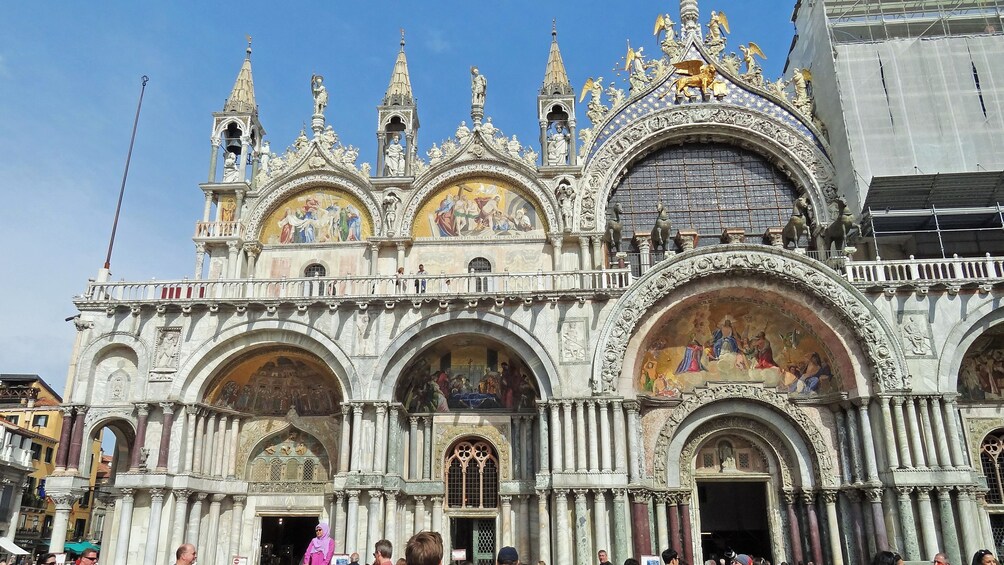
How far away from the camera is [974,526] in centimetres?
1848

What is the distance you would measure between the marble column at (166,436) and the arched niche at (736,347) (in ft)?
41.3

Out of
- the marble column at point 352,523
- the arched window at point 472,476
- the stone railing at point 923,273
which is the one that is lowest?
the marble column at point 352,523

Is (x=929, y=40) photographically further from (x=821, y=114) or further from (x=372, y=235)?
(x=372, y=235)

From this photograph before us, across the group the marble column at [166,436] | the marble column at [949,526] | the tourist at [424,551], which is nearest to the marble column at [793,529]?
the marble column at [949,526]

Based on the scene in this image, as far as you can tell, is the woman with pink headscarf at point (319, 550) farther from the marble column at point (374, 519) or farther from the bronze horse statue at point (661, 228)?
the bronze horse statue at point (661, 228)

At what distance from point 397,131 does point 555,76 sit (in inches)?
223

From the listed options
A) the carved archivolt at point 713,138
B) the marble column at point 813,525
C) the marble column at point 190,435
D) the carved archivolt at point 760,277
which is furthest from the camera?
the carved archivolt at point 713,138

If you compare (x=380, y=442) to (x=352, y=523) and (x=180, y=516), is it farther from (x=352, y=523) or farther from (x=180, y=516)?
(x=180, y=516)

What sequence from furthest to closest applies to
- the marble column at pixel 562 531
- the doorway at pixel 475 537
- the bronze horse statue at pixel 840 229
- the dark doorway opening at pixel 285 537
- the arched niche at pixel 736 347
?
the dark doorway opening at pixel 285 537
the bronze horse statue at pixel 840 229
the doorway at pixel 475 537
the arched niche at pixel 736 347
the marble column at pixel 562 531

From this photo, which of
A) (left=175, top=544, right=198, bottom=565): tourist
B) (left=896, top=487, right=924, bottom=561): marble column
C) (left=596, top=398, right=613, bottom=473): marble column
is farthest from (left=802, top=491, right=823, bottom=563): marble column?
(left=175, top=544, right=198, bottom=565): tourist

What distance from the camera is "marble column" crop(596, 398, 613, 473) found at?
19.4 m

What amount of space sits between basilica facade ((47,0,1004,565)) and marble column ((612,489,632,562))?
0.08 meters

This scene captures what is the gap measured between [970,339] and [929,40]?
→ 10.3 meters

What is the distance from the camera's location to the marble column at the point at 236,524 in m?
21.5
